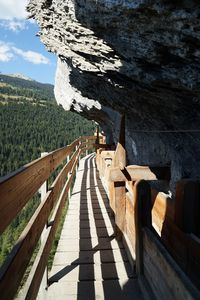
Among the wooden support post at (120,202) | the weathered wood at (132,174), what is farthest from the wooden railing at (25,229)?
the wooden support post at (120,202)

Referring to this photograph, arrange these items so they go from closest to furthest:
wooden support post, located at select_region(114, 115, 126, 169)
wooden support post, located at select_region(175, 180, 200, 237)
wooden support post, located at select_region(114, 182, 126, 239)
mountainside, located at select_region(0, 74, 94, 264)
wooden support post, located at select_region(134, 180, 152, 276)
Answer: wooden support post, located at select_region(175, 180, 200, 237)
wooden support post, located at select_region(134, 180, 152, 276)
wooden support post, located at select_region(114, 182, 126, 239)
wooden support post, located at select_region(114, 115, 126, 169)
mountainside, located at select_region(0, 74, 94, 264)

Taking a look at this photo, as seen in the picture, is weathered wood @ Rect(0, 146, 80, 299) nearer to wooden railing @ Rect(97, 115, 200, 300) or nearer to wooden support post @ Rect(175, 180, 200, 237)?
wooden railing @ Rect(97, 115, 200, 300)

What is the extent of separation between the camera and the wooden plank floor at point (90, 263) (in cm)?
359

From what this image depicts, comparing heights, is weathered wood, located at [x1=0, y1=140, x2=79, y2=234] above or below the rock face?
below

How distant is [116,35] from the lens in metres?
3.10

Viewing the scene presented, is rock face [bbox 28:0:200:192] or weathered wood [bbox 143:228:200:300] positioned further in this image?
rock face [bbox 28:0:200:192]

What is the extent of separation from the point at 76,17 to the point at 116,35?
44 centimetres

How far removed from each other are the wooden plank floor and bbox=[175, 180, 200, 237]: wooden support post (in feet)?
4.65

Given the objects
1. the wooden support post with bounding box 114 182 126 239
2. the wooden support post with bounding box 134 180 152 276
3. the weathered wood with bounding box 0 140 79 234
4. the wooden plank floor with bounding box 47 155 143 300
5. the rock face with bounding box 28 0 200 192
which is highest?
the rock face with bounding box 28 0 200 192

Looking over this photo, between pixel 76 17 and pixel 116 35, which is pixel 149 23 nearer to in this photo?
pixel 116 35

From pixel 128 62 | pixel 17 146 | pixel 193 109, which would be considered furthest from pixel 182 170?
pixel 17 146

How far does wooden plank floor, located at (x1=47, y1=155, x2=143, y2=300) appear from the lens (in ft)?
11.8

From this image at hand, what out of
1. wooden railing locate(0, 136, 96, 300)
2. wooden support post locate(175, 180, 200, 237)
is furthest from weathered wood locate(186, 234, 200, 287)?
wooden railing locate(0, 136, 96, 300)

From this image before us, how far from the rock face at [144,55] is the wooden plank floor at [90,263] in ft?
4.65
